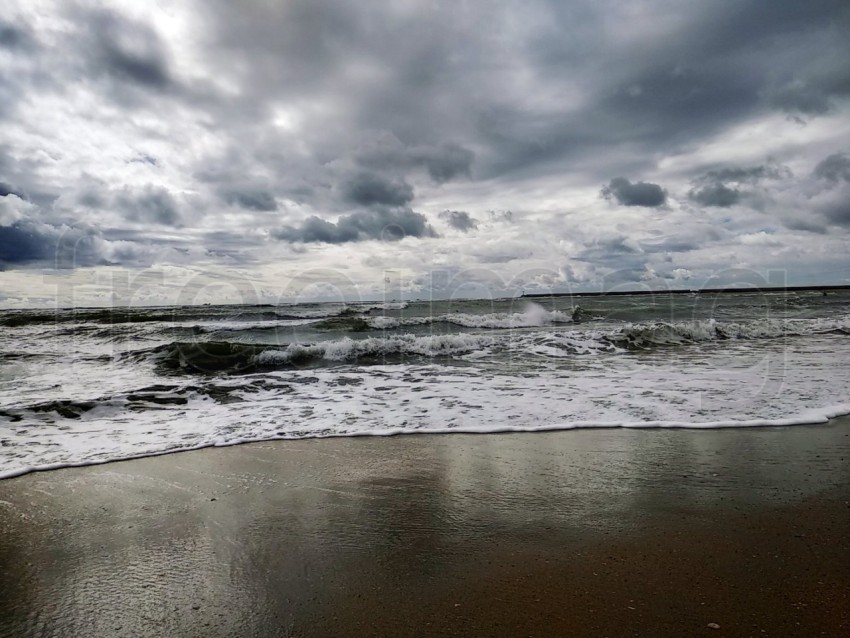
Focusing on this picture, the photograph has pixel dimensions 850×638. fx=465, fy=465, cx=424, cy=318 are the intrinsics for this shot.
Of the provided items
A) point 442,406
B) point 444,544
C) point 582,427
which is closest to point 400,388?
point 442,406

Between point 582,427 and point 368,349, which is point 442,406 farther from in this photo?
point 368,349

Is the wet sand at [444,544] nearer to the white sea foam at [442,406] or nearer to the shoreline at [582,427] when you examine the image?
the shoreline at [582,427]

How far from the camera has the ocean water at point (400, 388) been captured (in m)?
5.80

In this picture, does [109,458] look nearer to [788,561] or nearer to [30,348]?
[788,561]

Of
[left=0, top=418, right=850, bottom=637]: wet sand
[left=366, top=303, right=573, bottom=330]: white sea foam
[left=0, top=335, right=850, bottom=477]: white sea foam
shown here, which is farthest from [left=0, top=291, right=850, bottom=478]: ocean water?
[left=366, top=303, right=573, bottom=330]: white sea foam

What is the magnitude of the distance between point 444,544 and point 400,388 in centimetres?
572

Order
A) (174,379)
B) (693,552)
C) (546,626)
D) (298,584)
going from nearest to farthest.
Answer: (546,626) < (298,584) < (693,552) < (174,379)

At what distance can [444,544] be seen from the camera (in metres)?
2.92

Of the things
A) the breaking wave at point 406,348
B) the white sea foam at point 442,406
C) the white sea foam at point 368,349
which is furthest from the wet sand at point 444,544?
the white sea foam at point 368,349

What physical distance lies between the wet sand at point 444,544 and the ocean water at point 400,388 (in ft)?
3.63

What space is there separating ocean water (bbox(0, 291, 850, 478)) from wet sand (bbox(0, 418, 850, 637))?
1108mm

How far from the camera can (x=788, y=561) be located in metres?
2.61

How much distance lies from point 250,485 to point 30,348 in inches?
665

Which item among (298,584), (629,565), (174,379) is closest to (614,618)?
(629,565)
